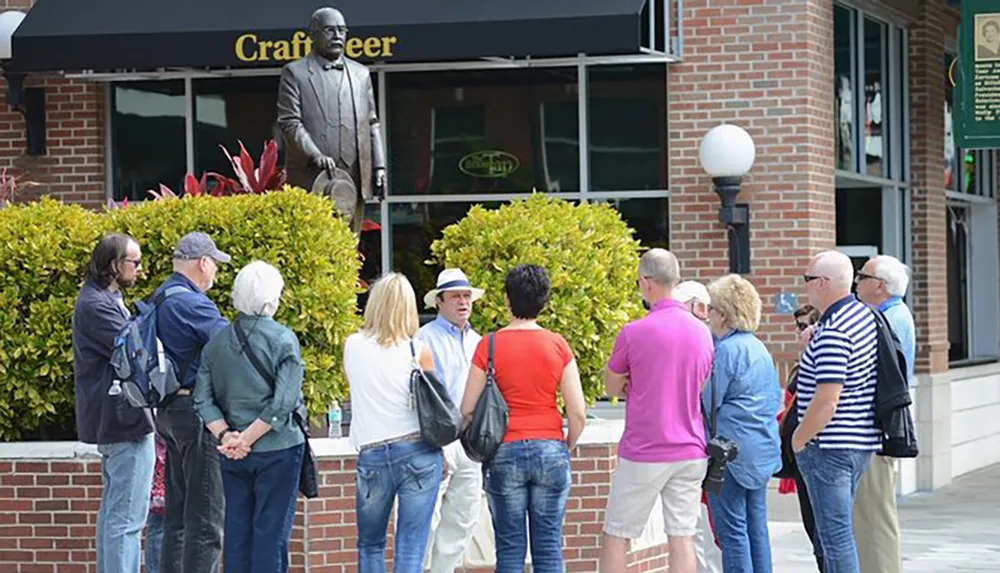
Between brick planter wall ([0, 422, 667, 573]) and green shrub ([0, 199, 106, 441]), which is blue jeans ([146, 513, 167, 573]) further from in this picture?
green shrub ([0, 199, 106, 441])

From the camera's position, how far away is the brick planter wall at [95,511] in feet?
33.6

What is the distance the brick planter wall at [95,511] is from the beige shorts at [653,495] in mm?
1766

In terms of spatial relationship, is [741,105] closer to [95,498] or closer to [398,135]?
[398,135]

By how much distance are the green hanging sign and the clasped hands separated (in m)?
9.20

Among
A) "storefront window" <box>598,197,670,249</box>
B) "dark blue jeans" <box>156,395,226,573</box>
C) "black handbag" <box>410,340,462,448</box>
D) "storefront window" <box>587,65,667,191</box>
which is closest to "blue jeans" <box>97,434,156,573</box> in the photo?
"dark blue jeans" <box>156,395,226,573</box>

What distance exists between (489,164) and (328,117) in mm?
4162

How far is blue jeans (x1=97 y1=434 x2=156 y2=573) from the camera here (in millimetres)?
9289

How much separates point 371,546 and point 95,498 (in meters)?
2.49

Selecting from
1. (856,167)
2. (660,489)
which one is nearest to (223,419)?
(660,489)

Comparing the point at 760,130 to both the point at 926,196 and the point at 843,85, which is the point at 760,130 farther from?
the point at 926,196

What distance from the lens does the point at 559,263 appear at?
11.0 metres

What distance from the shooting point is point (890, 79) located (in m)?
17.8

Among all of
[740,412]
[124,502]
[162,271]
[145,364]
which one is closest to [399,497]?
[145,364]

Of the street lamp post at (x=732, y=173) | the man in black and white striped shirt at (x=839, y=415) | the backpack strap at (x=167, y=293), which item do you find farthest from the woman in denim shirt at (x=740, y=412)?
the street lamp post at (x=732, y=173)
